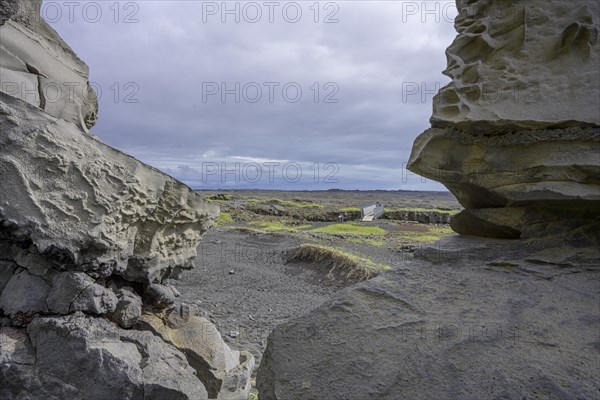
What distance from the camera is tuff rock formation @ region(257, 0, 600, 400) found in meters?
2.89

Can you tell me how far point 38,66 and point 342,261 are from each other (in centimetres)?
989

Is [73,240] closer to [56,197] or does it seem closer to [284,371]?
[56,197]

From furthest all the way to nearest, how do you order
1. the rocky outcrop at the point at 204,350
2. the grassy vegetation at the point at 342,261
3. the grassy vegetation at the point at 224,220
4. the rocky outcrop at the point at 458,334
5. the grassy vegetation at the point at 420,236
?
the grassy vegetation at the point at 224,220
the grassy vegetation at the point at 420,236
the grassy vegetation at the point at 342,261
the rocky outcrop at the point at 204,350
the rocky outcrop at the point at 458,334

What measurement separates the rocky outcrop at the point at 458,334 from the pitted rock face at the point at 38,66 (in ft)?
10.5

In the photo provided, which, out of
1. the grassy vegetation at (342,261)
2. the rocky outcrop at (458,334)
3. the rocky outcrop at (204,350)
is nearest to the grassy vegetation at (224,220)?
the grassy vegetation at (342,261)

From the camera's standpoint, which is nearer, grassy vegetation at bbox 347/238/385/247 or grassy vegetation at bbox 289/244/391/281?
grassy vegetation at bbox 289/244/391/281

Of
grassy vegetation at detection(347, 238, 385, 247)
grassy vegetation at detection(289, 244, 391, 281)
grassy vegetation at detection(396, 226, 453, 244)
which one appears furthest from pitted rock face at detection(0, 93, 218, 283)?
grassy vegetation at detection(396, 226, 453, 244)

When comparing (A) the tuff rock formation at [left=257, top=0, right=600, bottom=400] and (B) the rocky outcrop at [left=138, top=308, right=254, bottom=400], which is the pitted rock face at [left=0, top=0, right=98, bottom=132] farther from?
(A) the tuff rock formation at [left=257, top=0, right=600, bottom=400]

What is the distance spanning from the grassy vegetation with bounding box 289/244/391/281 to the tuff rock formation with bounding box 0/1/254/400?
783 centimetres

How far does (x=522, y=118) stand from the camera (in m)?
3.24

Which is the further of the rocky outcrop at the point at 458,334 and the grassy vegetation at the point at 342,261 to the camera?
the grassy vegetation at the point at 342,261

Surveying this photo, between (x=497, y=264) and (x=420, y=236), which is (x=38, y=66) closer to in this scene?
(x=497, y=264)

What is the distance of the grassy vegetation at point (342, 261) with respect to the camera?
12.0m

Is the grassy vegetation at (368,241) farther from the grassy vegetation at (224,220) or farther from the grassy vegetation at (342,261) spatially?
the grassy vegetation at (224,220)
